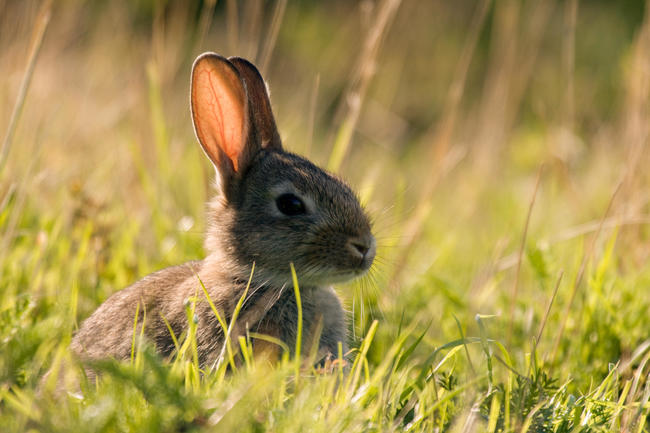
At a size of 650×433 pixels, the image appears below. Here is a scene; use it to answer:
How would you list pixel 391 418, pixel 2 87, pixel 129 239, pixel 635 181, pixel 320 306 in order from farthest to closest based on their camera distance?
pixel 2 87, pixel 635 181, pixel 129 239, pixel 320 306, pixel 391 418

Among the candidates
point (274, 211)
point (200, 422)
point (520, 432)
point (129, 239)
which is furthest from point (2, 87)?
point (520, 432)

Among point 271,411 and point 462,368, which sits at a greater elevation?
point 271,411

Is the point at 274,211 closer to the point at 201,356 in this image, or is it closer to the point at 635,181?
the point at 201,356

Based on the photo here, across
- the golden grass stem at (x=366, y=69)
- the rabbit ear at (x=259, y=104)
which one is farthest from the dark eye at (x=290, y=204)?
the golden grass stem at (x=366, y=69)

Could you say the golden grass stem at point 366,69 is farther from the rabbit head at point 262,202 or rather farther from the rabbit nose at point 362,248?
the rabbit nose at point 362,248

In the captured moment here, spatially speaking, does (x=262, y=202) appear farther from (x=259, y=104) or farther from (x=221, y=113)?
(x=259, y=104)

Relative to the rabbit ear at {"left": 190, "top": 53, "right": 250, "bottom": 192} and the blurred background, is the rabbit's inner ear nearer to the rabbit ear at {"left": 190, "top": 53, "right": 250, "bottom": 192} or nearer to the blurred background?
the rabbit ear at {"left": 190, "top": 53, "right": 250, "bottom": 192}

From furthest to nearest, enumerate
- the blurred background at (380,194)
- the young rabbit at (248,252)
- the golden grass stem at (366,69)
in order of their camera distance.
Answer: the golden grass stem at (366,69) → the blurred background at (380,194) → the young rabbit at (248,252)
